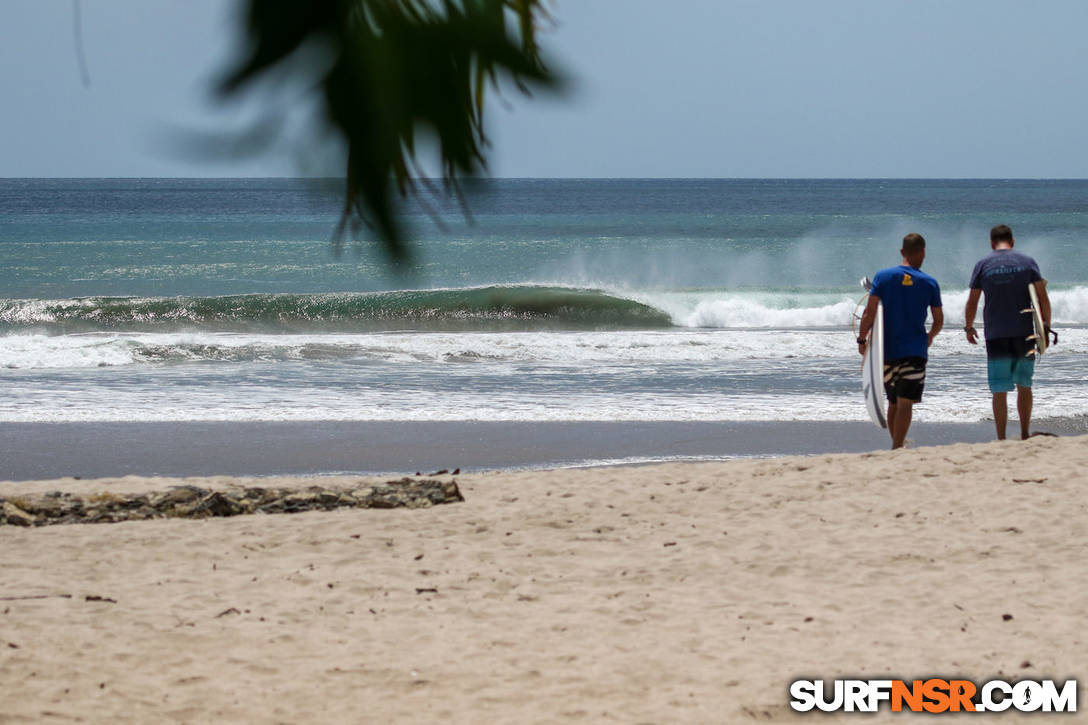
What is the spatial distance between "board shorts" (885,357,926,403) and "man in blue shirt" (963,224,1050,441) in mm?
466

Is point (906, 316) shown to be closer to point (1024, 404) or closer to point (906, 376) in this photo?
point (906, 376)

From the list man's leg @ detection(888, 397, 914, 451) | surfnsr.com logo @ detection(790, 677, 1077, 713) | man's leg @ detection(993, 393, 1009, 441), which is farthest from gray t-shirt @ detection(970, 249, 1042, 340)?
surfnsr.com logo @ detection(790, 677, 1077, 713)

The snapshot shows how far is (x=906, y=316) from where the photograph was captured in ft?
24.8

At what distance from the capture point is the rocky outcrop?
273 inches

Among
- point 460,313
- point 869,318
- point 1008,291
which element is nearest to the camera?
point 869,318

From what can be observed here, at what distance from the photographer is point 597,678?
4.12 meters

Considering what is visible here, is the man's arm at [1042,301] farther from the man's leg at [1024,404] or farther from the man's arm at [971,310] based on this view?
the man's leg at [1024,404]

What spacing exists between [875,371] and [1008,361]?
975 mm

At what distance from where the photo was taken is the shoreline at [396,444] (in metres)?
9.02

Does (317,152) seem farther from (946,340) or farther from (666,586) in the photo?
(946,340)

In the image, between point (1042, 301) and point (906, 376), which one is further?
point (1042, 301)

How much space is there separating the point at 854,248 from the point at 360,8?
135 ft

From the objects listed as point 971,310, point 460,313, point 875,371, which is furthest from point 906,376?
point 460,313

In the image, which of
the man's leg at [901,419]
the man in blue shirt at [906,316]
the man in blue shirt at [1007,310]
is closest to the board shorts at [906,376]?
the man in blue shirt at [906,316]
